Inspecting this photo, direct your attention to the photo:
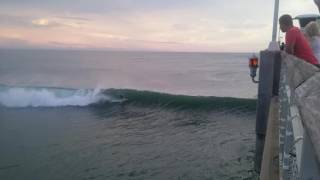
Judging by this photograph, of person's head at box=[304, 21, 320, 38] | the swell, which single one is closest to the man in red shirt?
person's head at box=[304, 21, 320, 38]

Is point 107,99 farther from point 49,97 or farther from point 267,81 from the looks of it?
point 267,81

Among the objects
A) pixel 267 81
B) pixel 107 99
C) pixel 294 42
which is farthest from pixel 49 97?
pixel 294 42

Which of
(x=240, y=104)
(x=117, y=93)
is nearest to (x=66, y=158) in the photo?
(x=240, y=104)

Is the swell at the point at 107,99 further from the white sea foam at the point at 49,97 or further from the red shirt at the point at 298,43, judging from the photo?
the red shirt at the point at 298,43

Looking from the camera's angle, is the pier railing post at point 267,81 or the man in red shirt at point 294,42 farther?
the pier railing post at point 267,81

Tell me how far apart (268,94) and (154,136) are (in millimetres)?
8186

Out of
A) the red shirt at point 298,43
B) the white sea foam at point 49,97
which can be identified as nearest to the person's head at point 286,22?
the red shirt at point 298,43

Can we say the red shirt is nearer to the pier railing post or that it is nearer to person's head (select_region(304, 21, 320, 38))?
person's head (select_region(304, 21, 320, 38))

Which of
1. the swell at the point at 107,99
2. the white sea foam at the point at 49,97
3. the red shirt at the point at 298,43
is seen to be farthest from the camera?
the white sea foam at the point at 49,97

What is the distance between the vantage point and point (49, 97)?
102 feet

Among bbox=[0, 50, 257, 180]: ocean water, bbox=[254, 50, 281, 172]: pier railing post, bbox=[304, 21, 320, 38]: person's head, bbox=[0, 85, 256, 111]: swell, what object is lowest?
bbox=[0, 50, 257, 180]: ocean water

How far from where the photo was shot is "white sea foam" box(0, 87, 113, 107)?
96.9 ft

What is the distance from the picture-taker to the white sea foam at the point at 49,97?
2955 centimetres

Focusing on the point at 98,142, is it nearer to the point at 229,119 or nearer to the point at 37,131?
the point at 37,131
